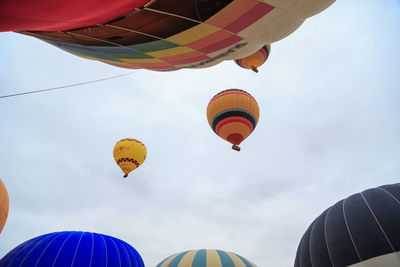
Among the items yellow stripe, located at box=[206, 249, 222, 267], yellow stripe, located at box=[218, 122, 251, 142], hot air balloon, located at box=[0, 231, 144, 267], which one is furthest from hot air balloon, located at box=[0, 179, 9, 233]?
yellow stripe, located at box=[218, 122, 251, 142]

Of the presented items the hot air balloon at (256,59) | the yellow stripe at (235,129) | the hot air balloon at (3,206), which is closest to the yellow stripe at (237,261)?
the yellow stripe at (235,129)

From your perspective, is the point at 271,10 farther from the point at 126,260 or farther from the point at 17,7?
the point at 126,260

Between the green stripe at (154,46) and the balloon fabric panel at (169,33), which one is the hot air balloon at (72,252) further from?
the green stripe at (154,46)

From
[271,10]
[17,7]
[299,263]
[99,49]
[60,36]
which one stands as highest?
[99,49]

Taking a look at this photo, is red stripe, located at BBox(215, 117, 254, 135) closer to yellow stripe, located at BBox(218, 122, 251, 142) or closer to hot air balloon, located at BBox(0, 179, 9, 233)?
yellow stripe, located at BBox(218, 122, 251, 142)

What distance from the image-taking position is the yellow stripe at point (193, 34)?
3.53 m

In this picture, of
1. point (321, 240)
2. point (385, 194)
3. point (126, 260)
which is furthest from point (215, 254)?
Result: point (385, 194)

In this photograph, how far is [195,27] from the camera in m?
3.50

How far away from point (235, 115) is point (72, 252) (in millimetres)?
10574

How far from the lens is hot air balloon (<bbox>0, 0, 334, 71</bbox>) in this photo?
7.76ft

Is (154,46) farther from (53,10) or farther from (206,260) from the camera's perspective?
(206,260)

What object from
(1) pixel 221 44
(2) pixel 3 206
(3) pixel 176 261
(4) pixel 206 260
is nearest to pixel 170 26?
(1) pixel 221 44

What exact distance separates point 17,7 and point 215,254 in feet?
48.1

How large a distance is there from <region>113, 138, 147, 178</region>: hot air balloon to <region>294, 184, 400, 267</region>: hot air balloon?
44.8 feet
